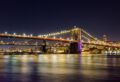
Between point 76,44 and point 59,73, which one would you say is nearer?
point 59,73

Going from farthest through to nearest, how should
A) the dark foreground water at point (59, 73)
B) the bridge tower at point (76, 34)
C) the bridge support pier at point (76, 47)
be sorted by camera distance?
the bridge tower at point (76, 34)
the bridge support pier at point (76, 47)
the dark foreground water at point (59, 73)

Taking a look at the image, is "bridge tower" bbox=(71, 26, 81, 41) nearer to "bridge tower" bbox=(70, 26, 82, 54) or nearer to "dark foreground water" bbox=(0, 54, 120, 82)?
"bridge tower" bbox=(70, 26, 82, 54)

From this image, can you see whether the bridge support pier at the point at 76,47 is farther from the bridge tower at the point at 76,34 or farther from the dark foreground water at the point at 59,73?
the dark foreground water at the point at 59,73

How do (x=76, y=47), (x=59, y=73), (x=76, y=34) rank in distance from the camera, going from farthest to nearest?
(x=76, y=34) → (x=76, y=47) → (x=59, y=73)

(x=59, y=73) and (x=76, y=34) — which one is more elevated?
(x=76, y=34)

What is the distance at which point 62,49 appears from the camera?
109062mm

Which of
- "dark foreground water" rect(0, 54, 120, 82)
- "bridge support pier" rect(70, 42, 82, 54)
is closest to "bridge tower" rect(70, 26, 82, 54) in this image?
"bridge support pier" rect(70, 42, 82, 54)

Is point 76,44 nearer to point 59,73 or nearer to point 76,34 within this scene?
point 76,34

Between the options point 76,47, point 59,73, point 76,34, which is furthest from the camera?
Result: point 76,34

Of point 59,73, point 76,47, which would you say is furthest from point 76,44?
point 59,73

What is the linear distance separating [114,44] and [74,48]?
1225 centimetres

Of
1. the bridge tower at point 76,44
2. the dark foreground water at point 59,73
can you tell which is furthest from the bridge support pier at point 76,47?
the dark foreground water at point 59,73

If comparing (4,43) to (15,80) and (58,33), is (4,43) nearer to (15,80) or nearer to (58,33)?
(58,33)

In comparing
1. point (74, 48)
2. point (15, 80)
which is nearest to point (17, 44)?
point (74, 48)
